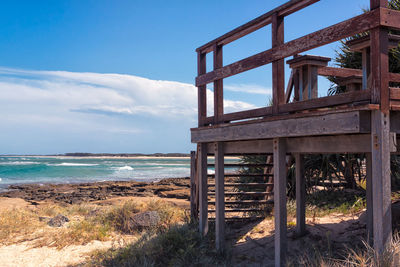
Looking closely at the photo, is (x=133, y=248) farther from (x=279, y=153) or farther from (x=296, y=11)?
(x=296, y=11)

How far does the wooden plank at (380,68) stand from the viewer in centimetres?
396

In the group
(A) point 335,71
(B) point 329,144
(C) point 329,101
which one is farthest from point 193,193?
(C) point 329,101

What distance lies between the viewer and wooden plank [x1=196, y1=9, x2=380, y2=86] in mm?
4105

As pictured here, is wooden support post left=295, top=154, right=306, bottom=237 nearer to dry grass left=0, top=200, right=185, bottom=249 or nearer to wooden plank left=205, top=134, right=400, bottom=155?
wooden plank left=205, top=134, right=400, bottom=155

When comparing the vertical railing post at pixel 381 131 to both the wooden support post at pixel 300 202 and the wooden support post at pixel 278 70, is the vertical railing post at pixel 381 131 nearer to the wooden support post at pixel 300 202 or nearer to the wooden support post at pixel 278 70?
the wooden support post at pixel 278 70

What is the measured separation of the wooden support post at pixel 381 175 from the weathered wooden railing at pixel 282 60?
0.22 m

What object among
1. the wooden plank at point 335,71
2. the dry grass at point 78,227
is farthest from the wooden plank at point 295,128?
the dry grass at point 78,227

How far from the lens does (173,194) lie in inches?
814

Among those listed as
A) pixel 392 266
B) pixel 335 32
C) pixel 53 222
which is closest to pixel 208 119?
pixel 335 32

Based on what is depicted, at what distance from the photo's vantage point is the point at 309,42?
4.73 meters

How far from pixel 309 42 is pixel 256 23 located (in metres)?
1.39

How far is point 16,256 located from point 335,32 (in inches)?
298

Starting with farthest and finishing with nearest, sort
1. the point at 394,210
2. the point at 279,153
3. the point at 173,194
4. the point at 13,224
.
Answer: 1. the point at 173,194
2. the point at 13,224
3. the point at 394,210
4. the point at 279,153

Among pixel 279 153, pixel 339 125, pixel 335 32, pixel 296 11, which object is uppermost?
pixel 296 11
